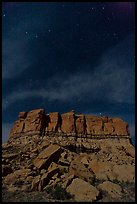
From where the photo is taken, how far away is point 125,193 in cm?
2438

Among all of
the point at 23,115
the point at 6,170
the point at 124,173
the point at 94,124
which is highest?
the point at 23,115

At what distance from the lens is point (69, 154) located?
39875mm

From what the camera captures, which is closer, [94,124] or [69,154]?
[69,154]

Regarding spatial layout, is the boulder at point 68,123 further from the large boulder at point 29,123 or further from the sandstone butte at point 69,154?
the large boulder at point 29,123

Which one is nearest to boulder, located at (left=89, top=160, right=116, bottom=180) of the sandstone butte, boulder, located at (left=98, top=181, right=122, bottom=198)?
the sandstone butte

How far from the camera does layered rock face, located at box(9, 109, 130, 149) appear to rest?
190 ft

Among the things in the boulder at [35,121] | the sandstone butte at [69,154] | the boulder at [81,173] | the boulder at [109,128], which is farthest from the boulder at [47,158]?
the boulder at [109,128]

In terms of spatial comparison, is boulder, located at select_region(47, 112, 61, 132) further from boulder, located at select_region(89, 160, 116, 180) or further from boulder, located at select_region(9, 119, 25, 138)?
boulder, located at select_region(89, 160, 116, 180)

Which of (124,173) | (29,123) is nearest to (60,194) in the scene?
(124,173)

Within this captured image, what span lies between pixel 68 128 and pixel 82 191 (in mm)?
39244

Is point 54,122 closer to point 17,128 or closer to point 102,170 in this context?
point 17,128

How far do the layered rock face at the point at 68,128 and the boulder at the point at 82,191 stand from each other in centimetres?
3058

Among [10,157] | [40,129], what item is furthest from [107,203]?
[40,129]

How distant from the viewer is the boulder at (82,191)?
2152 centimetres
